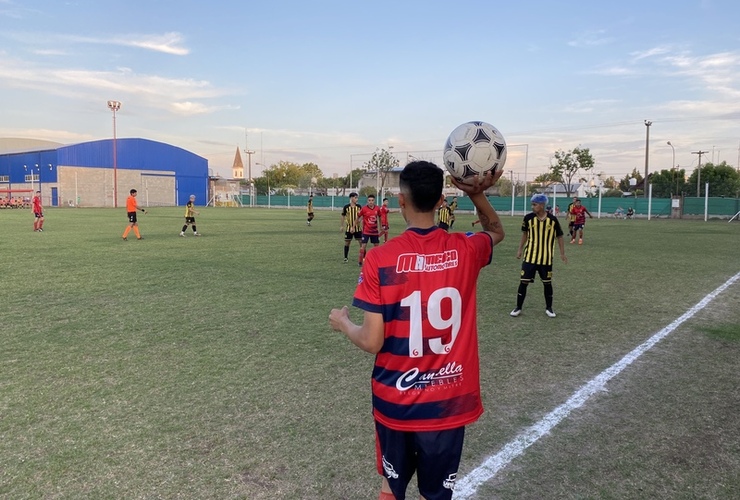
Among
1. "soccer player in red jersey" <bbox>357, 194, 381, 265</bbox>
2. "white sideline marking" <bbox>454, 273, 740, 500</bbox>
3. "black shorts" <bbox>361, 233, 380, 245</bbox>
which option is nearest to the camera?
"white sideline marking" <bbox>454, 273, 740, 500</bbox>

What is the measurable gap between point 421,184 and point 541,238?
6.83 metres

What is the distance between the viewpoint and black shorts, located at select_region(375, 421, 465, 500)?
2.34 metres

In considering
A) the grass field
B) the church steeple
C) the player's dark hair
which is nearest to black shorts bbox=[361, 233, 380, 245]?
the grass field

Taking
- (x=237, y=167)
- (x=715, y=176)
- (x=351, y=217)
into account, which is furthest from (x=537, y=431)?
(x=237, y=167)

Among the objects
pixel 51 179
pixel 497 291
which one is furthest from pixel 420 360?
pixel 51 179

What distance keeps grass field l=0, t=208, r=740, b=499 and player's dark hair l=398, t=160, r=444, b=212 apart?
2.14 meters

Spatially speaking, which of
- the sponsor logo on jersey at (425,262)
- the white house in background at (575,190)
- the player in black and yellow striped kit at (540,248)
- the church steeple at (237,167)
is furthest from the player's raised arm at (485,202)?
the church steeple at (237,167)

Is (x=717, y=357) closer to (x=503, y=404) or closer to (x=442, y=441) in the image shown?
A: (x=503, y=404)

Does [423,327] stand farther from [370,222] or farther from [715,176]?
[715,176]

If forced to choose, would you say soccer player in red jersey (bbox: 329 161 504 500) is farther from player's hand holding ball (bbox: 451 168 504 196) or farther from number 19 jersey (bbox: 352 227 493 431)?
player's hand holding ball (bbox: 451 168 504 196)

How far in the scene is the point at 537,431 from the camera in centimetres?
433

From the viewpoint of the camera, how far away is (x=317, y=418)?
4.53 m

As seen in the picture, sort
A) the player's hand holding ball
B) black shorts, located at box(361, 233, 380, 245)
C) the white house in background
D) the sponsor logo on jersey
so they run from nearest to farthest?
the sponsor logo on jersey
the player's hand holding ball
black shorts, located at box(361, 233, 380, 245)
the white house in background

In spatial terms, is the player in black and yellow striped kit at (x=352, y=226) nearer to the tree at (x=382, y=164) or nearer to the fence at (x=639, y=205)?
the fence at (x=639, y=205)
